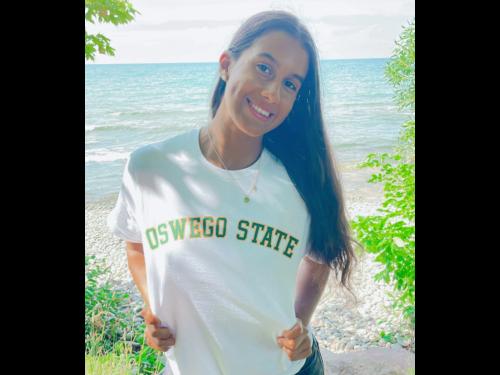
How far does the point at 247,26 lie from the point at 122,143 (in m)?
0.88

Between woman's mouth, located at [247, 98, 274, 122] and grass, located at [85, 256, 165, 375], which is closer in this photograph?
woman's mouth, located at [247, 98, 274, 122]

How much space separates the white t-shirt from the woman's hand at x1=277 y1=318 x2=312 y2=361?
0.03m

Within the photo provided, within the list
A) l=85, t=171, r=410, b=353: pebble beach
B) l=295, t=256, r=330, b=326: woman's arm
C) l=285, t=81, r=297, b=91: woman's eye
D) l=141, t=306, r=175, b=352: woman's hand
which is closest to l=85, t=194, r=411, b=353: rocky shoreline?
l=85, t=171, r=410, b=353: pebble beach

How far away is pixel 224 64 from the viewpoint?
1.47 m

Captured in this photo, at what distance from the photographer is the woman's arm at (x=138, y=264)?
60.7 inches

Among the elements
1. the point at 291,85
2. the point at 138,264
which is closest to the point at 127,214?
the point at 138,264

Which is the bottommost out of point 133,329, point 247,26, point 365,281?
point 133,329

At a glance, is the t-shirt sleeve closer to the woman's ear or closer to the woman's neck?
the woman's neck

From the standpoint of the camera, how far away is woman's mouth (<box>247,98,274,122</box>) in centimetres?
143

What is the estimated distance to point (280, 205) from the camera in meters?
1.50

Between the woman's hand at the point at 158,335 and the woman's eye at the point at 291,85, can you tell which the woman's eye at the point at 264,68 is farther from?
the woman's hand at the point at 158,335
